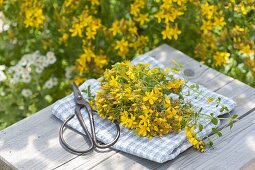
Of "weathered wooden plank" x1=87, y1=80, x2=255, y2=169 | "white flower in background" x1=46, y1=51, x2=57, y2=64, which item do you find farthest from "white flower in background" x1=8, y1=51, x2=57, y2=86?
"weathered wooden plank" x1=87, y1=80, x2=255, y2=169

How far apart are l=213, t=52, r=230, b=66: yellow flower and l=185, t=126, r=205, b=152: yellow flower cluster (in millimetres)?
1046

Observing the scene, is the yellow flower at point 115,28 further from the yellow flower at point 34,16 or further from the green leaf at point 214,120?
the green leaf at point 214,120

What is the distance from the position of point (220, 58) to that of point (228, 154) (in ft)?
3.57

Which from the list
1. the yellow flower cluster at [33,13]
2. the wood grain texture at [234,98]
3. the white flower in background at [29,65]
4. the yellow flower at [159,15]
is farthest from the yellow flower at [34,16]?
the wood grain texture at [234,98]

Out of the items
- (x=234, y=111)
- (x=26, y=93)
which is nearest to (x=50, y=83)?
(x=26, y=93)

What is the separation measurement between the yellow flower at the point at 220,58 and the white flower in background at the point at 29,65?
0.97 meters

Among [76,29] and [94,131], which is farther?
[76,29]

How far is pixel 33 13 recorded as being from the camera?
361 cm

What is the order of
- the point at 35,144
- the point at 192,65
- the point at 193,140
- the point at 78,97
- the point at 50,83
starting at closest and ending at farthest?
the point at 193,140 < the point at 35,144 < the point at 78,97 < the point at 192,65 < the point at 50,83

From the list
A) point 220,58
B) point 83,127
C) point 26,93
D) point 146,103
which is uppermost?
point 146,103

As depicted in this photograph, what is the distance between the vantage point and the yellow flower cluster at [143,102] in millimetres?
2646

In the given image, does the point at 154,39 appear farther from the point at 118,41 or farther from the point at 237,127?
the point at 237,127

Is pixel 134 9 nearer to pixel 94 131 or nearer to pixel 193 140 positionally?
pixel 94 131

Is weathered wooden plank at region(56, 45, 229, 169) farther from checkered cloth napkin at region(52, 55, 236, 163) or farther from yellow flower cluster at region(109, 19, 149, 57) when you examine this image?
yellow flower cluster at region(109, 19, 149, 57)
